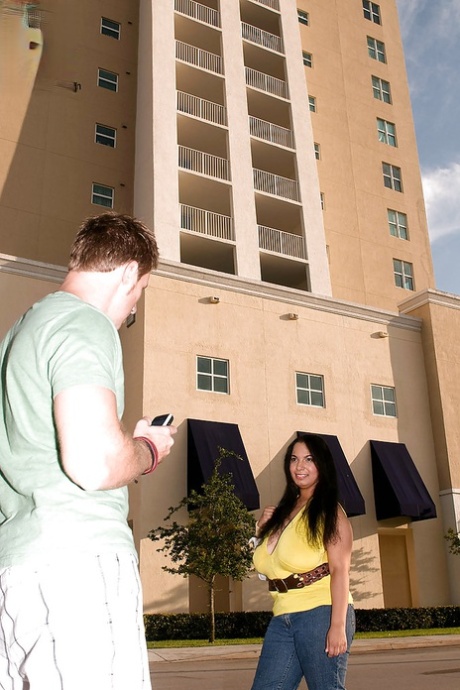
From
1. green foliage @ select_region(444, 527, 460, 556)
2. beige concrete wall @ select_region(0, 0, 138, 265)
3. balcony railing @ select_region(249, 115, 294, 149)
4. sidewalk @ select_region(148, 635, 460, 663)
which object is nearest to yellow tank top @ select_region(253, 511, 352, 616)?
sidewalk @ select_region(148, 635, 460, 663)

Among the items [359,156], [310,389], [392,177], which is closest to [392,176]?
[392,177]

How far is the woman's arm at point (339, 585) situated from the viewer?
4.10 meters

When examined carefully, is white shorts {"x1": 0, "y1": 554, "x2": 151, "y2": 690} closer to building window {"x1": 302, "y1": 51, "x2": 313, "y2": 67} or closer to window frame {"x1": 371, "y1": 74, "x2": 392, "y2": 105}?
building window {"x1": 302, "y1": 51, "x2": 313, "y2": 67}

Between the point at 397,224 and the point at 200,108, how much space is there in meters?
12.4

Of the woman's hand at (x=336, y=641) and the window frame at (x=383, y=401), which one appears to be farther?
the window frame at (x=383, y=401)

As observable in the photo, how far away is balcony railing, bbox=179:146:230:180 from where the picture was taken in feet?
94.9

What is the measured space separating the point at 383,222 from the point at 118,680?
35207mm

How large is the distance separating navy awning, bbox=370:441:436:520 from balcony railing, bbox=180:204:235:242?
10.1m

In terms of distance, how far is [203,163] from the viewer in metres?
29.0

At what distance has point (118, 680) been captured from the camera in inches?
77.5

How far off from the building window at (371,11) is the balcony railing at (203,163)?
18.5 m

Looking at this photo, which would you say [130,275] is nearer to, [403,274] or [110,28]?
[403,274]

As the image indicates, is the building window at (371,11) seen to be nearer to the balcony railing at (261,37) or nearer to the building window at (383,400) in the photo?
the balcony railing at (261,37)

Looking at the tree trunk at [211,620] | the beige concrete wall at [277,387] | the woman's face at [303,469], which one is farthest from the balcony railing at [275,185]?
the woman's face at [303,469]
